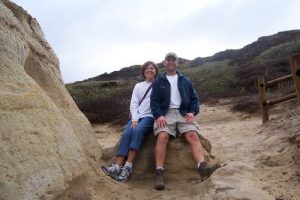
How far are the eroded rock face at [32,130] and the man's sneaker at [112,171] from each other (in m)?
0.19

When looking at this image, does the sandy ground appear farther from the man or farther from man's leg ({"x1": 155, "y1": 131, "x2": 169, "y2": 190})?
the man

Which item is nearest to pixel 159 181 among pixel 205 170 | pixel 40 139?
pixel 205 170

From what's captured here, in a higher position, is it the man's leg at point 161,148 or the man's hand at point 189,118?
the man's hand at point 189,118

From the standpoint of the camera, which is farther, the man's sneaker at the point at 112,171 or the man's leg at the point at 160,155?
the man's sneaker at the point at 112,171

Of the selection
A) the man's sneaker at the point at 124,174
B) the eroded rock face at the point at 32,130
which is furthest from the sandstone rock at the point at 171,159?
the eroded rock face at the point at 32,130

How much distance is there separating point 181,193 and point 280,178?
3.81 feet

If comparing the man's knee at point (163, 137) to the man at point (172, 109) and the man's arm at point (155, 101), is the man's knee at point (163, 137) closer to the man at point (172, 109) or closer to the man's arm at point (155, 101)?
the man at point (172, 109)

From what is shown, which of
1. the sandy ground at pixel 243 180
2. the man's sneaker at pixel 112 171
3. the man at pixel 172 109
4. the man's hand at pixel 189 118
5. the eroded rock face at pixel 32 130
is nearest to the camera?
the eroded rock face at pixel 32 130

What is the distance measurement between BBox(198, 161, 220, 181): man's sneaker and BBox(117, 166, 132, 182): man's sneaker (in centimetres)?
97

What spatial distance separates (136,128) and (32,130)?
6.57 feet

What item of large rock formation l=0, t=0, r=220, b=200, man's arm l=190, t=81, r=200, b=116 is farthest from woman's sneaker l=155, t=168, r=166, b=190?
man's arm l=190, t=81, r=200, b=116

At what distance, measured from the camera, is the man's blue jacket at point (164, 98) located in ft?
19.3

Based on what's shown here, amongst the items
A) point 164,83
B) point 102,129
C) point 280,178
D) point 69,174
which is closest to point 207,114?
point 102,129

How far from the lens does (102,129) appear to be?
46.3 ft
